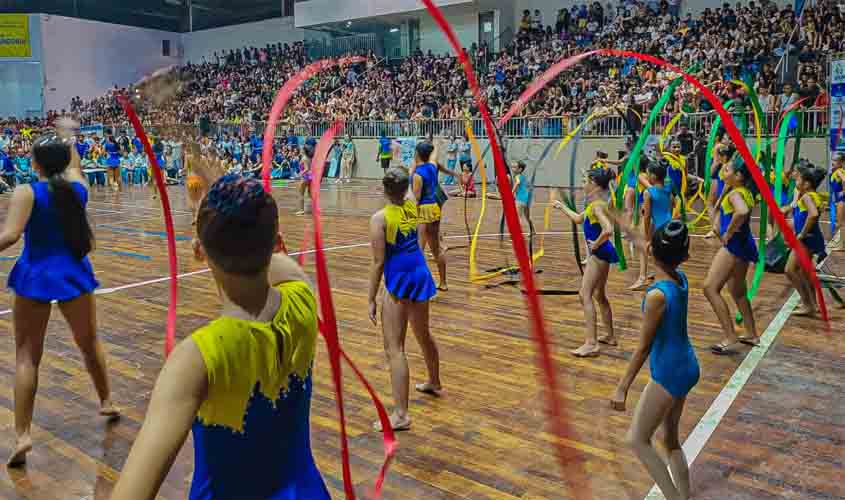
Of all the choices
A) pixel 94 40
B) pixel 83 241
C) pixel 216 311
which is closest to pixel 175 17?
pixel 94 40

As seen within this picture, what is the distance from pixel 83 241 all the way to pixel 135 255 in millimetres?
7323

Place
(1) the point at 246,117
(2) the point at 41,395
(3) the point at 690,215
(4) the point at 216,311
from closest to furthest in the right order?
(2) the point at 41,395 < (4) the point at 216,311 < (3) the point at 690,215 < (1) the point at 246,117

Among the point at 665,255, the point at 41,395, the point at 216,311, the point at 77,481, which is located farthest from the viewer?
the point at 216,311

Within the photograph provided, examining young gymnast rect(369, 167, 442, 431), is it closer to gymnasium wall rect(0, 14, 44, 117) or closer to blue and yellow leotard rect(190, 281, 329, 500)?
blue and yellow leotard rect(190, 281, 329, 500)

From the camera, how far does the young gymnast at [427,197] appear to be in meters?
7.29

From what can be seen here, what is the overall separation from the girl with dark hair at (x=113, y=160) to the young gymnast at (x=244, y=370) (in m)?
22.3

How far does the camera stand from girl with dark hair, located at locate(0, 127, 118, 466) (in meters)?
3.52

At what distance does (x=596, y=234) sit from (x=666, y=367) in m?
2.82

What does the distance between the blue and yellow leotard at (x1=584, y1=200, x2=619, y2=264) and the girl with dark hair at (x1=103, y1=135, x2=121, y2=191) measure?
1938cm

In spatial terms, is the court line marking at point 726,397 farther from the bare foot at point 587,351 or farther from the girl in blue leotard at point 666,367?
the bare foot at point 587,351

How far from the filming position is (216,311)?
275 inches

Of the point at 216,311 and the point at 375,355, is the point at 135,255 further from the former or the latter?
the point at 375,355

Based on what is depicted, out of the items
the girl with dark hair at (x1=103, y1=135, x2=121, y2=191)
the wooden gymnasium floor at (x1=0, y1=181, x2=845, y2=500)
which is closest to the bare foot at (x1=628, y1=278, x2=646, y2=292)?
the wooden gymnasium floor at (x1=0, y1=181, x2=845, y2=500)

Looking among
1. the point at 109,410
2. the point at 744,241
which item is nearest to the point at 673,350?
the point at 744,241
